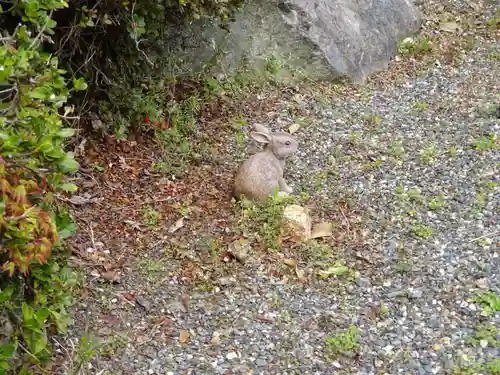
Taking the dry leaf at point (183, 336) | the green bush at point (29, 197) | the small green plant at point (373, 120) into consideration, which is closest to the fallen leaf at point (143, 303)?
the dry leaf at point (183, 336)

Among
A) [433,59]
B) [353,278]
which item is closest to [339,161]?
[353,278]

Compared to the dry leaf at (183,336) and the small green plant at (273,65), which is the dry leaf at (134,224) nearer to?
the dry leaf at (183,336)

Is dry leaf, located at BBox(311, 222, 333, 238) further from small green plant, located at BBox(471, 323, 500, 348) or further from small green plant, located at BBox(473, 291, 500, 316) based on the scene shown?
small green plant, located at BBox(471, 323, 500, 348)

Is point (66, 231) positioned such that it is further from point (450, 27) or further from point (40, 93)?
point (450, 27)

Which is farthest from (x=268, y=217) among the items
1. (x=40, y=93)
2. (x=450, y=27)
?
(x=450, y=27)

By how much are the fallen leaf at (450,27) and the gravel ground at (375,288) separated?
186cm

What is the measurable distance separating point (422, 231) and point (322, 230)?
762 millimetres

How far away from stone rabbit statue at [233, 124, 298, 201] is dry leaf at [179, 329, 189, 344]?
123 cm

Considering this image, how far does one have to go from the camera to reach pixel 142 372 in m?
3.64

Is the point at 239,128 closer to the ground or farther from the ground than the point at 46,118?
closer to the ground

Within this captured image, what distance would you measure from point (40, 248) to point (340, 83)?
482cm

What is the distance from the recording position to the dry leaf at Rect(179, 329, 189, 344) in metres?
3.89

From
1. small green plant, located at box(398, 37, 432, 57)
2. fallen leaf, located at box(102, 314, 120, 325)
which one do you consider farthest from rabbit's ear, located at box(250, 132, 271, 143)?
small green plant, located at box(398, 37, 432, 57)

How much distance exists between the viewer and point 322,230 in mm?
4680
